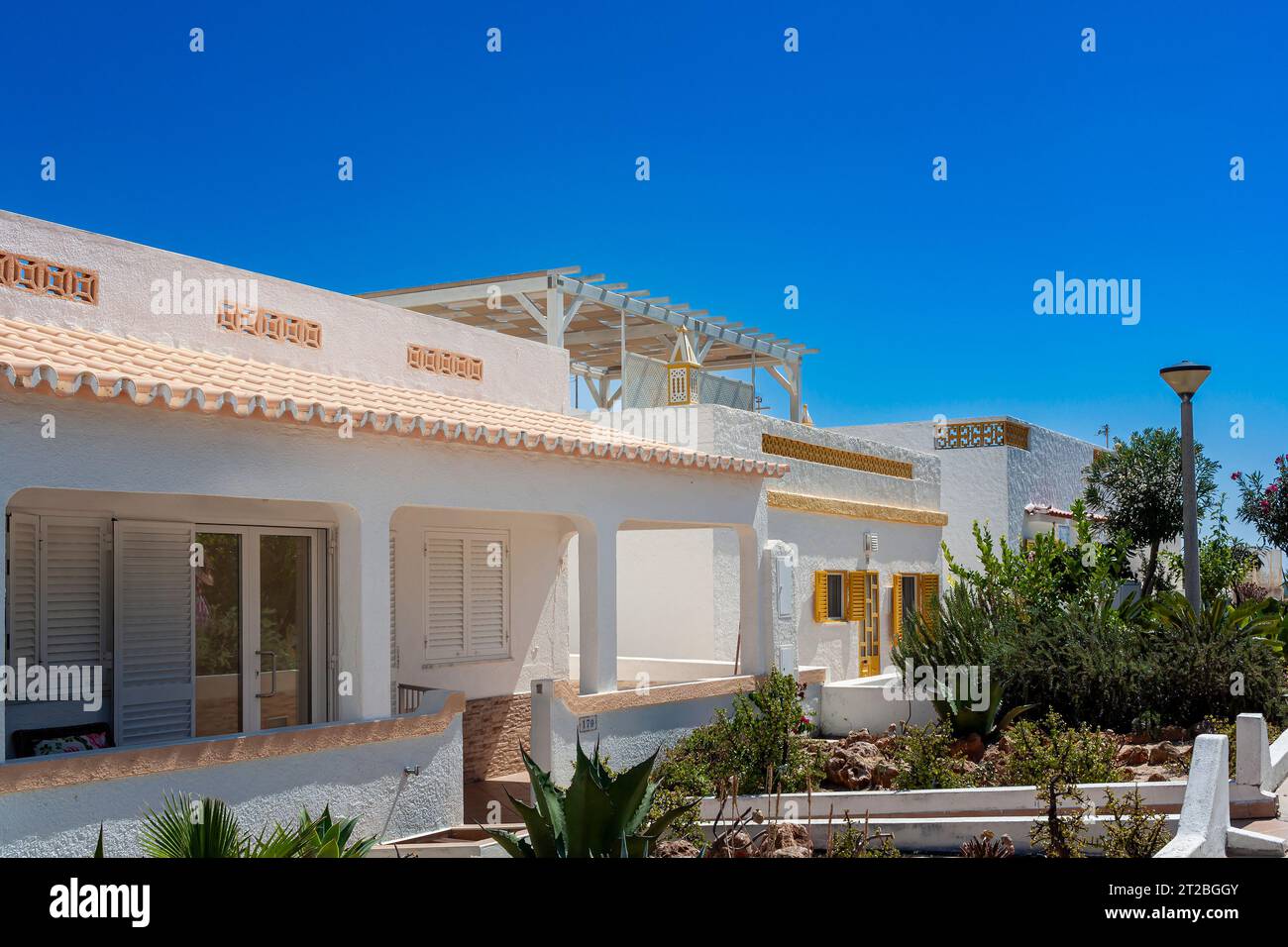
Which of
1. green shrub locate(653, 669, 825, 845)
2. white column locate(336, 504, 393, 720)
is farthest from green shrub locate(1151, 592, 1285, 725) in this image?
white column locate(336, 504, 393, 720)

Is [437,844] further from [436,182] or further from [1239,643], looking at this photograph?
[436,182]

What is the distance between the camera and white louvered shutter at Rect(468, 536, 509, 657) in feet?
42.0

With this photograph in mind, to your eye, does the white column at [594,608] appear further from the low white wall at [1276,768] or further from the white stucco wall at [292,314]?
the low white wall at [1276,768]

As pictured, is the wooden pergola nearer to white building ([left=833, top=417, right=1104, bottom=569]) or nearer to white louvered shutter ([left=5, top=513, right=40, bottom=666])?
white building ([left=833, top=417, right=1104, bottom=569])

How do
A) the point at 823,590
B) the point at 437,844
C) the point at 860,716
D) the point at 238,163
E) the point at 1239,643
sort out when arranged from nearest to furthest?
the point at 437,844, the point at 1239,643, the point at 860,716, the point at 238,163, the point at 823,590

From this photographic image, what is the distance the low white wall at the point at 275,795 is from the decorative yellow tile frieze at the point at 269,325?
11.7ft

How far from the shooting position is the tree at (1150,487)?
864 inches

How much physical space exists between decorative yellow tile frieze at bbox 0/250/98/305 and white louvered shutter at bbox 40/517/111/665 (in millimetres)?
1689

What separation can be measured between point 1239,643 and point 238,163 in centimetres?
1320

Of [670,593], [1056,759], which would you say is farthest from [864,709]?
[1056,759]

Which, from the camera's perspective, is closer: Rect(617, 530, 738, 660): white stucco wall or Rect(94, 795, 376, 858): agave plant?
Rect(94, 795, 376, 858): agave plant

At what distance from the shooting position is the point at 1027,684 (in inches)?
527
